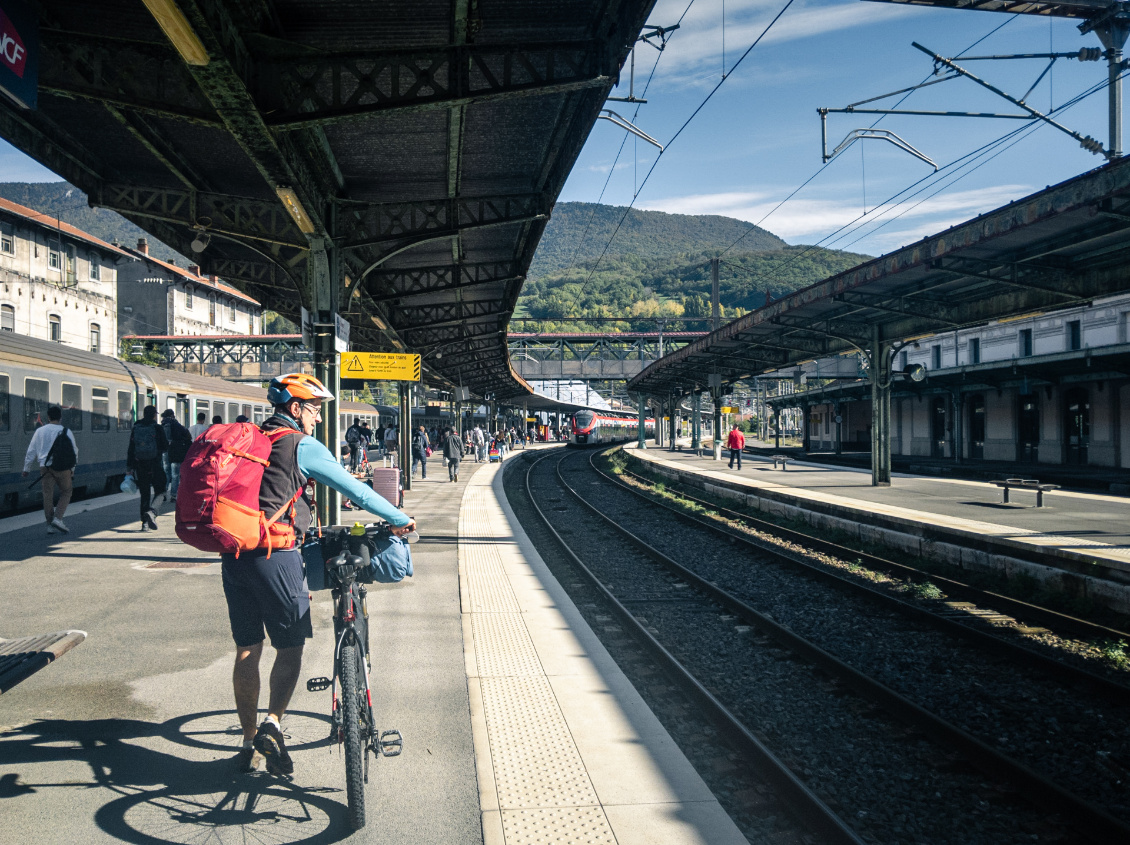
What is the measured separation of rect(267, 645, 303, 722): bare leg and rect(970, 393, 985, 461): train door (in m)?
35.6

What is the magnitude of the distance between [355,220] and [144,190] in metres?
2.77

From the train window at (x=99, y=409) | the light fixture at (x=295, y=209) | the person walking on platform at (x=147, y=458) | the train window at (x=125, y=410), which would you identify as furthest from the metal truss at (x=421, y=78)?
the train window at (x=125, y=410)

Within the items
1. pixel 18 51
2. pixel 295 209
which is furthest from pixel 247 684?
pixel 295 209

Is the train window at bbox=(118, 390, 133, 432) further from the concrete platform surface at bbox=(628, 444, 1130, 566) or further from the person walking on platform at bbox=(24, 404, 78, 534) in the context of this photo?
the concrete platform surface at bbox=(628, 444, 1130, 566)

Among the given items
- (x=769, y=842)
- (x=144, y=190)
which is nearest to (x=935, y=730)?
(x=769, y=842)

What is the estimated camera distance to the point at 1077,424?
27812 millimetres

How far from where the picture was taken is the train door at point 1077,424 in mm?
27359

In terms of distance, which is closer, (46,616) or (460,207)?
(46,616)

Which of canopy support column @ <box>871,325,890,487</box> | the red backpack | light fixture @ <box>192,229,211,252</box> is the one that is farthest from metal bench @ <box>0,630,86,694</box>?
canopy support column @ <box>871,325,890,487</box>

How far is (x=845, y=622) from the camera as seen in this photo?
8078mm

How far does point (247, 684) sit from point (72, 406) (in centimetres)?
1448

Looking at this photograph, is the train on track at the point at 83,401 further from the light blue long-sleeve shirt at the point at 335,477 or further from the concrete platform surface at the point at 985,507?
the light blue long-sleeve shirt at the point at 335,477

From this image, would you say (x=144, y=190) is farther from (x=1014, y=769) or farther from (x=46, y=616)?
(x=1014, y=769)

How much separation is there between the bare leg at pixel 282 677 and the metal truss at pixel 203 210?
778cm
